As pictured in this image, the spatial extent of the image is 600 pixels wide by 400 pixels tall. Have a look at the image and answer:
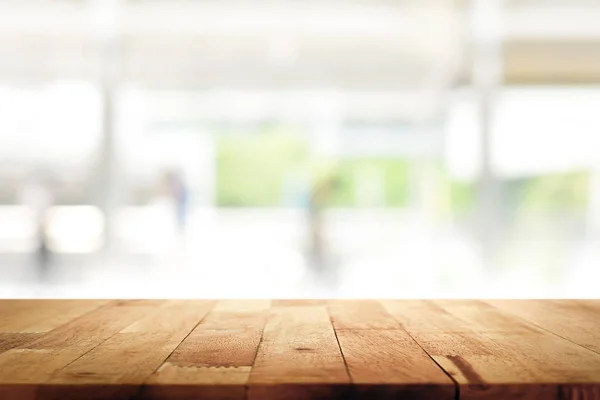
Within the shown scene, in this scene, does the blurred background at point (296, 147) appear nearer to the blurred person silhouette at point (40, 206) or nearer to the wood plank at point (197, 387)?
the blurred person silhouette at point (40, 206)

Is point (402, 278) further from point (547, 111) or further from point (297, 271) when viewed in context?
point (547, 111)

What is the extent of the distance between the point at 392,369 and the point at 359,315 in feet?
1.56

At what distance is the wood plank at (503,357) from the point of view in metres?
0.75

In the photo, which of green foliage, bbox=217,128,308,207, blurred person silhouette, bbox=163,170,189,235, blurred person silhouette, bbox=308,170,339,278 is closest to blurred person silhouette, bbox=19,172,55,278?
blurred person silhouette, bbox=163,170,189,235

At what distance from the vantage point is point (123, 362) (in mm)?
856

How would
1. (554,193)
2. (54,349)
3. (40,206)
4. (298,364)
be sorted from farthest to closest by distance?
1. (554,193)
2. (40,206)
3. (54,349)
4. (298,364)

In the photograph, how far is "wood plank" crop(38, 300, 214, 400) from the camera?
0.74 m

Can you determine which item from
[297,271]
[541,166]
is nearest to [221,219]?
[297,271]

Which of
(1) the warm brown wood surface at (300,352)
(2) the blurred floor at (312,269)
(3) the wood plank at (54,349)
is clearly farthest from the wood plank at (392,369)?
(2) the blurred floor at (312,269)

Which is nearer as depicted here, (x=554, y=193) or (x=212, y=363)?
(x=212, y=363)

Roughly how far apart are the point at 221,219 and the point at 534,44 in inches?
112

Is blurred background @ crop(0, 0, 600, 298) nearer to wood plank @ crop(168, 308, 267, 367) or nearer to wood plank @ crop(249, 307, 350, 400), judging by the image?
wood plank @ crop(168, 308, 267, 367)

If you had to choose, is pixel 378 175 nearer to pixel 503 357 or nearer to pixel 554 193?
pixel 554 193

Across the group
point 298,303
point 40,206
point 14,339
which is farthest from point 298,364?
point 40,206
